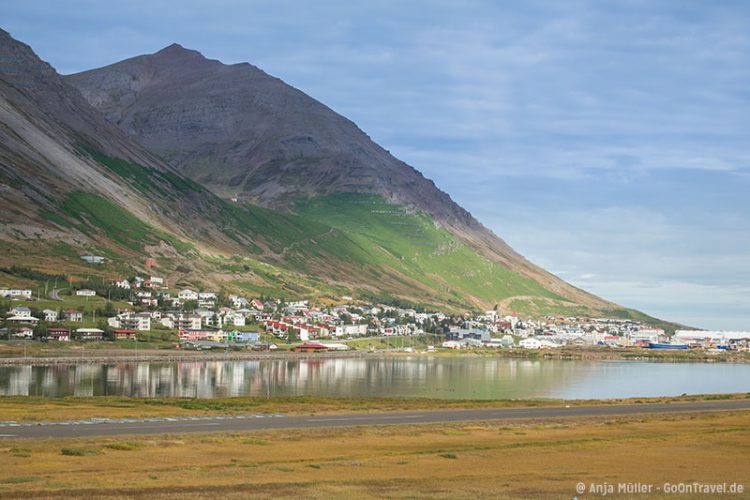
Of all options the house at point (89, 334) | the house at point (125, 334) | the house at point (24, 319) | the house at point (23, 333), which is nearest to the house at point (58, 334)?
the house at point (89, 334)

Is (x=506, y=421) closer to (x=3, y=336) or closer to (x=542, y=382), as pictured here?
(x=542, y=382)

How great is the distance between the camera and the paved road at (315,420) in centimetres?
5122

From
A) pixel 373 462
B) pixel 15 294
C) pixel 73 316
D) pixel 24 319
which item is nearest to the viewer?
pixel 373 462

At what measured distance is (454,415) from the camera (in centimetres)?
6981

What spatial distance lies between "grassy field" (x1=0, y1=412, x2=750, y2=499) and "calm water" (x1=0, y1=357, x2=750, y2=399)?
50168 millimetres

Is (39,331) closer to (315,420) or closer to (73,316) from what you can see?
(73,316)

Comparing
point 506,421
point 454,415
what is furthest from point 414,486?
point 454,415

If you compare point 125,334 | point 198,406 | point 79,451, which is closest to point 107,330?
point 125,334

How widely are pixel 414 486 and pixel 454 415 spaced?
116 feet

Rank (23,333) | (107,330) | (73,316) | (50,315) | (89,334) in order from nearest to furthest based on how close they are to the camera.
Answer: (23,333) → (89,334) → (50,315) → (107,330) → (73,316)

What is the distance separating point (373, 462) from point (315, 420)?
2146 cm

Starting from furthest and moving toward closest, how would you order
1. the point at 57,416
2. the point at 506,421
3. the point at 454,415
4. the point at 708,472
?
the point at 454,415 < the point at 506,421 < the point at 57,416 < the point at 708,472

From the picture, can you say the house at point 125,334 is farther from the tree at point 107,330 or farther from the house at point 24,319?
the house at point 24,319

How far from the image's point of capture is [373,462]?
41656 millimetres
